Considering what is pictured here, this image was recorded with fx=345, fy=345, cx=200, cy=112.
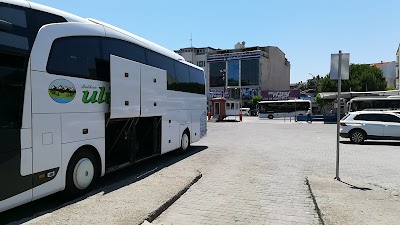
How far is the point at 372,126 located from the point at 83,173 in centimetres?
1534

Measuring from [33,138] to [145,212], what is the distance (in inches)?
86.8

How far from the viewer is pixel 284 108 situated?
180 feet

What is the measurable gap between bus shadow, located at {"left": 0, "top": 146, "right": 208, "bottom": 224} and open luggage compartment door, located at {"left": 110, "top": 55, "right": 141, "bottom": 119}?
1.60 m

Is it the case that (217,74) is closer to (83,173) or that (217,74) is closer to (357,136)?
(357,136)

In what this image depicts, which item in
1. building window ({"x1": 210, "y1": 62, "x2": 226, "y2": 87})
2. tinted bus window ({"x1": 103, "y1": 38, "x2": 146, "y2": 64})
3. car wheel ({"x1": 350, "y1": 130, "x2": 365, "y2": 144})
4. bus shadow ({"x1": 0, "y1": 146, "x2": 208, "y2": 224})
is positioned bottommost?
bus shadow ({"x1": 0, "y1": 146, "x2": 208, "y2": 224})

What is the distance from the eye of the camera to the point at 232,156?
42.9 feet

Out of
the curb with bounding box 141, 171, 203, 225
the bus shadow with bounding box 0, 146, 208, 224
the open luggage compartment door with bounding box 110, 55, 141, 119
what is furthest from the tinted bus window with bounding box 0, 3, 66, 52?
the curb with bounding box 141, 171, 203, 225

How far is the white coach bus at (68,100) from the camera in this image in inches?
209

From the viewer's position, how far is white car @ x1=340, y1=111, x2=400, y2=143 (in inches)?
679

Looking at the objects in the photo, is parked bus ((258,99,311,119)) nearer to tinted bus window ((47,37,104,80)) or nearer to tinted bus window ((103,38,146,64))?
tinted bus window ((103,38,146,64))

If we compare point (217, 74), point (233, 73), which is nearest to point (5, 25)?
point (233, 73)

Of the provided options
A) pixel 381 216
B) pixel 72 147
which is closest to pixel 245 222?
pixel 381 216

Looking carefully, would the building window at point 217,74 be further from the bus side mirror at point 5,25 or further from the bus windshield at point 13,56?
the bus side mirror at point 5,25

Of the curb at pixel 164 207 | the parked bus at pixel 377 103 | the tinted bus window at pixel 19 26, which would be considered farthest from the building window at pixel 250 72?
the tinted bus window at pixel 19 26
